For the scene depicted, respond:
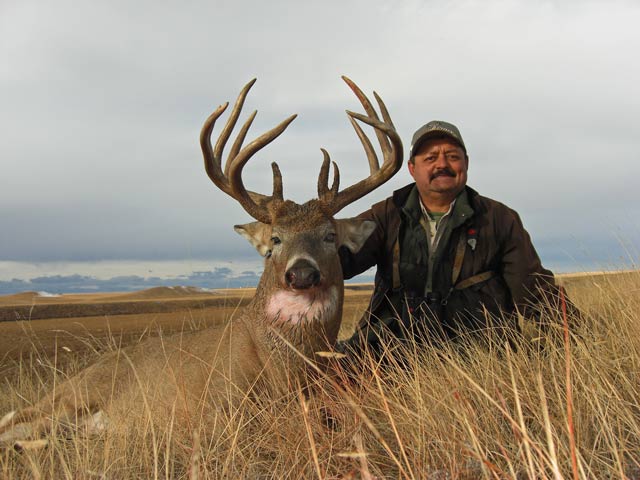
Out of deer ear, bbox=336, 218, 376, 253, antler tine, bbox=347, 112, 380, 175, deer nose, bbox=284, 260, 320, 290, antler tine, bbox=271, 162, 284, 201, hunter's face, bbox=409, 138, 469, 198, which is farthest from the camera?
hunter's face, bbox=409, 138, 469, 198

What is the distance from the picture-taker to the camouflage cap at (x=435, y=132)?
6.23 metres

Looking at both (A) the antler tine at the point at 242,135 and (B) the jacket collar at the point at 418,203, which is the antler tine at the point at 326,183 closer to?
(A) the antler tine at the point at 242,135

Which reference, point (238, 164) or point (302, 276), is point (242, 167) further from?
point (302, 276)

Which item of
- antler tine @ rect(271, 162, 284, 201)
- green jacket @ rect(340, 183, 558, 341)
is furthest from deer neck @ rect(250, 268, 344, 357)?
green jacket @ rect(340, 183, 558, 341)

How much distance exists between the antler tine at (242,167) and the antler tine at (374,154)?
1.83 feet

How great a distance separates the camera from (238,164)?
189 inches

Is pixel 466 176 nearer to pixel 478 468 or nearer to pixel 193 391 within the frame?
pixel 193 391

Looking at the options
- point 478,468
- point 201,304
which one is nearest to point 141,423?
point 478,468

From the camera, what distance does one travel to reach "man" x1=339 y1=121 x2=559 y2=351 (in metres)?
5.91

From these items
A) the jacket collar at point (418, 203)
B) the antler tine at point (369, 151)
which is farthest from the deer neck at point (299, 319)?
the jacket collar at point (418, 203)

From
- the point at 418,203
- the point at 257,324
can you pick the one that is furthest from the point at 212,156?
the point at 418,203

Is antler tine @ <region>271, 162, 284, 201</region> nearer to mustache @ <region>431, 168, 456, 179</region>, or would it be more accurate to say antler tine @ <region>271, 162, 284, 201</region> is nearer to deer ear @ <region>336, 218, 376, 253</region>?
deer ear @ <region>336, 218, 376, 253</region>

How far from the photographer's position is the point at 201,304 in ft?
71.0

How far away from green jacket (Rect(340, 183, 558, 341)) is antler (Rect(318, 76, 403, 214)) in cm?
72
